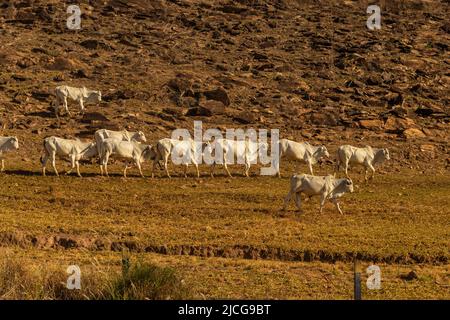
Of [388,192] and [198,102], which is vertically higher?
[198,102]

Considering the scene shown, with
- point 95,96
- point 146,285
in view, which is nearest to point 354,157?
point 95,96

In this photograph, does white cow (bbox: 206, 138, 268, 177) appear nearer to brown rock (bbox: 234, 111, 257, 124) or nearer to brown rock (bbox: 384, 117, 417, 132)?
brown rock (bbox: 234, 111, 257, 124)

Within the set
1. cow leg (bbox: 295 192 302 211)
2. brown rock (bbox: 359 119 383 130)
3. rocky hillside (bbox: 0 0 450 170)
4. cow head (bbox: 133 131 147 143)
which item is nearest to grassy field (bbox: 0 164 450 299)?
cow leg (bbox: 295 192 302 211)

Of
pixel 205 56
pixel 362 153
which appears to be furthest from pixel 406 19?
pixel 362 153

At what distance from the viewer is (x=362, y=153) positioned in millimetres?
32562

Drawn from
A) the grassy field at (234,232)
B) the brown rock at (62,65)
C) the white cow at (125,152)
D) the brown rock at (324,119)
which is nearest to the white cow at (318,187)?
the grassy field at (234,232)

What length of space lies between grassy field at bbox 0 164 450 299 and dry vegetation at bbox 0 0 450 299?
2.9 inches

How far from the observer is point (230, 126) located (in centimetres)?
4209

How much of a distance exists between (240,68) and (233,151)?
2116cm

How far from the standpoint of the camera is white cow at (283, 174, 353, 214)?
82.3 feet

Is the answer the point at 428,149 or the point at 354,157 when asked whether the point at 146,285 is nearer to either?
the point at 354,157
